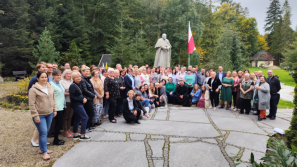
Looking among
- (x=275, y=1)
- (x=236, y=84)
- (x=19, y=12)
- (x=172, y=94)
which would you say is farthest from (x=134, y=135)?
(x=275, y=1)

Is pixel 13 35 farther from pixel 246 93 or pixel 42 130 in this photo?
pixel 246 93

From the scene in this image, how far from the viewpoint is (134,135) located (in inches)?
203

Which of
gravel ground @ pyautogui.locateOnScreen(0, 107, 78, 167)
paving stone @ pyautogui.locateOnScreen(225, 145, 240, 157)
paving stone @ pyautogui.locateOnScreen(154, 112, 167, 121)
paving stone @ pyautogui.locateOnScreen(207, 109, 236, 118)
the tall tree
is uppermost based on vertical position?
the tall tree

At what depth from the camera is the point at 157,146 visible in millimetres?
4461

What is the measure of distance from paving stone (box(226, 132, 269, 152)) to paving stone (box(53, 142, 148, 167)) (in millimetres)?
2372

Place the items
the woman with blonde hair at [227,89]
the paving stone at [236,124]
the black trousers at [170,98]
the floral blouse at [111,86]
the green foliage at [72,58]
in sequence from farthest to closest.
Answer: the green foliage at [72,58] → the black trousers at [170,98] → the woman with blonde hair at [227,89] → the floral blouse at [111,86] → the paving stone at [236,124]

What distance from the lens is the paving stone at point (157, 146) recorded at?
411cm

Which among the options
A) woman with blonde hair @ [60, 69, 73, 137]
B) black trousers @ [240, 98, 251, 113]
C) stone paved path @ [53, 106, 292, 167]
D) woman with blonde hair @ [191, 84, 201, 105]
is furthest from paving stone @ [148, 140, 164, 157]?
woman with blonde hair @ [191, 84, 201, 105]

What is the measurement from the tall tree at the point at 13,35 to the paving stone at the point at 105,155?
20.4 m

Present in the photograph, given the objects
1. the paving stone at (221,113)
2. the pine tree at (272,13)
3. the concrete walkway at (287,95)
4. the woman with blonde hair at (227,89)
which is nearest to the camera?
the paving stone at (221,113)

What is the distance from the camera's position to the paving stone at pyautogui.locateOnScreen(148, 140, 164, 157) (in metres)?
4.11

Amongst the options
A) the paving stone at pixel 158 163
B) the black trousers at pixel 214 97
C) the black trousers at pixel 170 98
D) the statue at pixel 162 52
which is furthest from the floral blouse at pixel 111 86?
the statue at pixel 162 52

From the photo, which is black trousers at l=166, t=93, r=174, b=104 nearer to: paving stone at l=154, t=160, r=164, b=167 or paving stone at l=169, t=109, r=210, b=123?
paving stone at l=169, t=109, r=210, b=123

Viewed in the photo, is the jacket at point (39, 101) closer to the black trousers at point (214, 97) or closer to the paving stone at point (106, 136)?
the paving stone at point (106, 136)
